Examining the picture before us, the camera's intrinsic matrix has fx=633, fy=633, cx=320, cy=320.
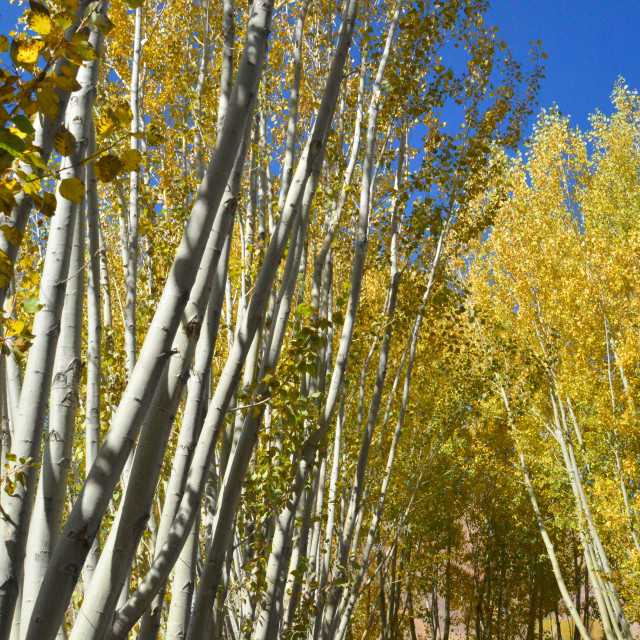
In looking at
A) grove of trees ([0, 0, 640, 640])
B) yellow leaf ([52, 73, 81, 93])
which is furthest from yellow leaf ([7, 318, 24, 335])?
yellow leaf ([52, 73, 81, 93])

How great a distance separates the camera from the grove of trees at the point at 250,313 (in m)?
1.43

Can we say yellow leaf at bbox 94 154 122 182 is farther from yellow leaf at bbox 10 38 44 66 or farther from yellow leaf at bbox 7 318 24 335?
yellow leaf at bbox 7 318 24 335

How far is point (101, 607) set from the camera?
1417 millimetres

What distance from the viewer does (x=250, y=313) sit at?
1.95 metres

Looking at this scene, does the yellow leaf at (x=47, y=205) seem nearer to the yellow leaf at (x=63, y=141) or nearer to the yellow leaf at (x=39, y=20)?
the yellow leaf at (x=63, y=141)

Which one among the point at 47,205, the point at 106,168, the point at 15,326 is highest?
the point at 106,168

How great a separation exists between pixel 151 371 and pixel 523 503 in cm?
1734

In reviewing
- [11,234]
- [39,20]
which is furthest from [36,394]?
[39,20]

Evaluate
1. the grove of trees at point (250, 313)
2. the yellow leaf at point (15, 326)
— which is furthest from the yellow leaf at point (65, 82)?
the yellow leaf at point (15, 326)

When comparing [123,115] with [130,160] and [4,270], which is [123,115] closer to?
[130,160]

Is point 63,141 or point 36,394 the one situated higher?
point 63,141

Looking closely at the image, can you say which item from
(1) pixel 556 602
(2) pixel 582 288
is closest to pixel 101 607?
(2) pixel 582 288

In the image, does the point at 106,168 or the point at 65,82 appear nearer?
the point at 65,82

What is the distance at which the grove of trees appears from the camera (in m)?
1.43
